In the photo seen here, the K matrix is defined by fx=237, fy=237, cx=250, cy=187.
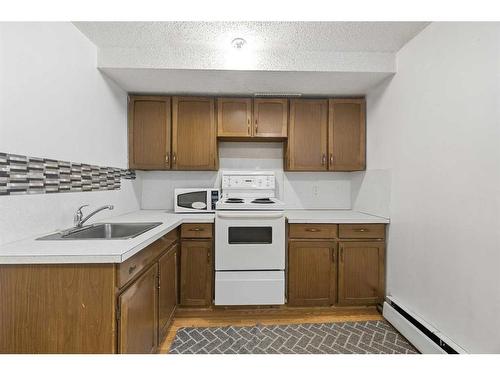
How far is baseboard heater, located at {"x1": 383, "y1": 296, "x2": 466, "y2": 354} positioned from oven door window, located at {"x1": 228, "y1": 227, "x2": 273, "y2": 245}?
3.75 ft

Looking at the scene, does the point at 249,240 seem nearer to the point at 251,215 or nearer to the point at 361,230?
the point at 251,215

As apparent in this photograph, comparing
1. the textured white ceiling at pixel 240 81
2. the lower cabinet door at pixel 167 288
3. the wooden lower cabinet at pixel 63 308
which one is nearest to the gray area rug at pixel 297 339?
the lower cabinet door at pixel 167 288

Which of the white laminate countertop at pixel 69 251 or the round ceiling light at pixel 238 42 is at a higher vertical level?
the round ceiling light at pixel 238 42

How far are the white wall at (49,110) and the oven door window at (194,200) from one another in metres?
0.66

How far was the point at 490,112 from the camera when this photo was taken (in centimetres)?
122

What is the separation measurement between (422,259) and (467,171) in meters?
0.71

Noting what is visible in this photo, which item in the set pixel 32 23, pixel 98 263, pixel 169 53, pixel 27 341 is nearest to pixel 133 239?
pixel 98 263

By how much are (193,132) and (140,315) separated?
1758 mm

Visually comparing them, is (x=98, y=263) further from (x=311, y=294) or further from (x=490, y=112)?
(x=490, y=112)

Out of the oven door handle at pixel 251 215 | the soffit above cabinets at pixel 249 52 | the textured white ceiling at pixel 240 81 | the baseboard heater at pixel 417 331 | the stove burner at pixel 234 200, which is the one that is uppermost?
the soffit above cabinets at pixel 249 52

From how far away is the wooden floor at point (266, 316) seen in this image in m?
2.06

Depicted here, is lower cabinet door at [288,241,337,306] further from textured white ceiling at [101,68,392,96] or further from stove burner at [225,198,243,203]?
textured white ceiling at [101,68,392,96]

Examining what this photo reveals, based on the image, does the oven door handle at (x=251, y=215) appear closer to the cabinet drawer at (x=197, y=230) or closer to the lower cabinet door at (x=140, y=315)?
the cabinet drawer at (x=197, y=230)

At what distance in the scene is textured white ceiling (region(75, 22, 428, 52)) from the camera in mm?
1682
